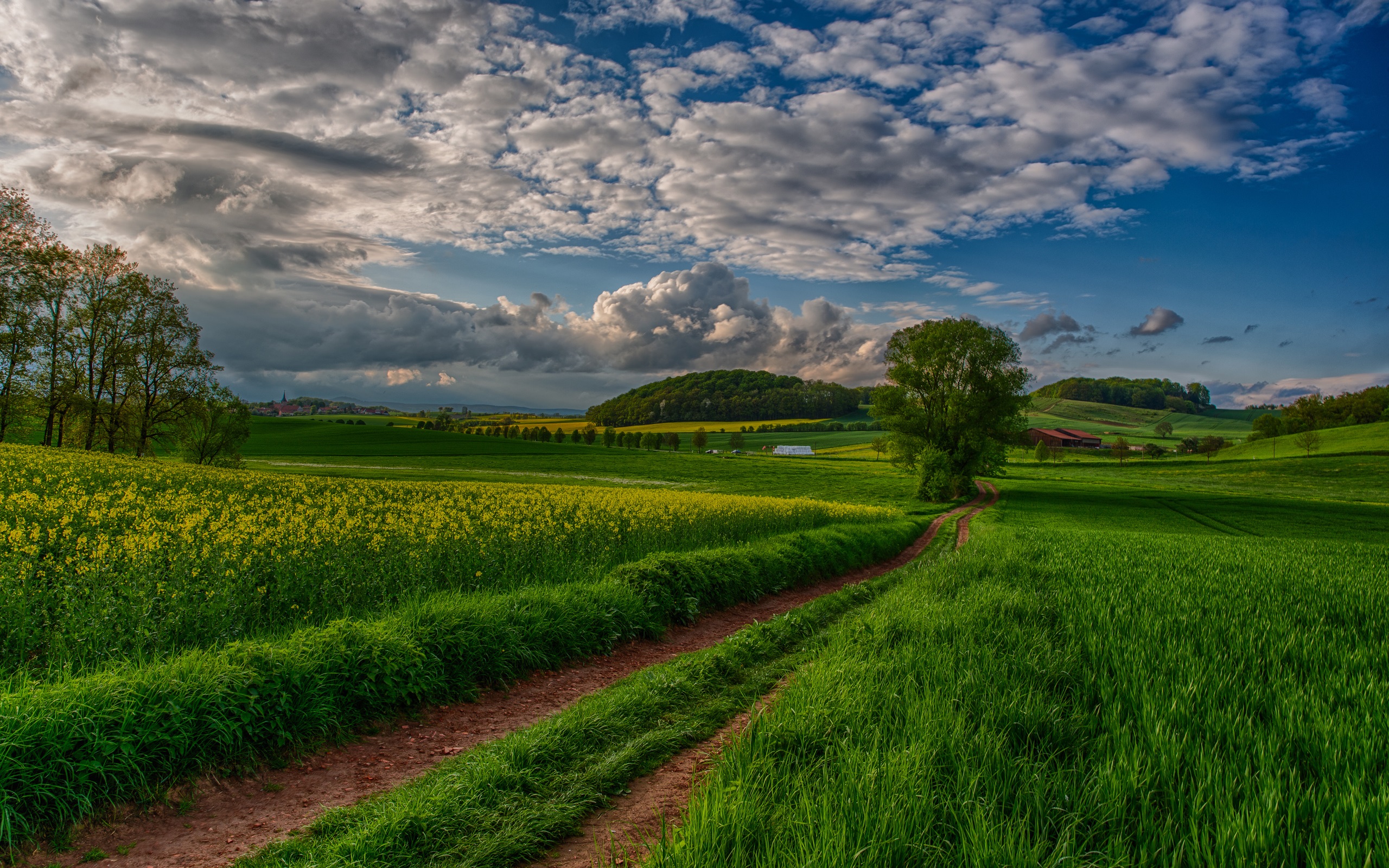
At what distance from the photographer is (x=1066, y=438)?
128 metres

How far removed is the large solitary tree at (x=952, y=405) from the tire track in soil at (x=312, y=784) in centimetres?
4225

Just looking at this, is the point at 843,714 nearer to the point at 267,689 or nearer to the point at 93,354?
the point at 267,689

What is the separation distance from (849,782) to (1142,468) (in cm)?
9758

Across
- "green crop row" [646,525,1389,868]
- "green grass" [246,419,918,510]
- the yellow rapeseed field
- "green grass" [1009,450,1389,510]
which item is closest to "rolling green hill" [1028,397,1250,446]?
"green grass" [1009,450,1389,510]

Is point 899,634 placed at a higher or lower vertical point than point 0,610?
lower

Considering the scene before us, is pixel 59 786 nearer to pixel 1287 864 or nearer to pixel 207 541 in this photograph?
pixel 207 541

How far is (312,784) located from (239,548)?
16.0 feet

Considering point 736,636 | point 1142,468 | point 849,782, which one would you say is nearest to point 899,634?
point 736,636

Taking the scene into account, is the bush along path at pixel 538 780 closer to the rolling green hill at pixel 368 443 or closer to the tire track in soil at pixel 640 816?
the tire track in soil at pixel 640 816

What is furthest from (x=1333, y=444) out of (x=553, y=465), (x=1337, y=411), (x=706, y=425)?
(x=706, y=425)

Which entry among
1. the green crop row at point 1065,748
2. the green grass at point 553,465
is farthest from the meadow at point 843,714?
the green grass at point 553,465

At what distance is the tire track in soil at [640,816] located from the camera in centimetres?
390

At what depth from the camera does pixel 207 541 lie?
28.4 ft

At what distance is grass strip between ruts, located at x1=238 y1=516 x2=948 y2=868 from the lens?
3.98m
